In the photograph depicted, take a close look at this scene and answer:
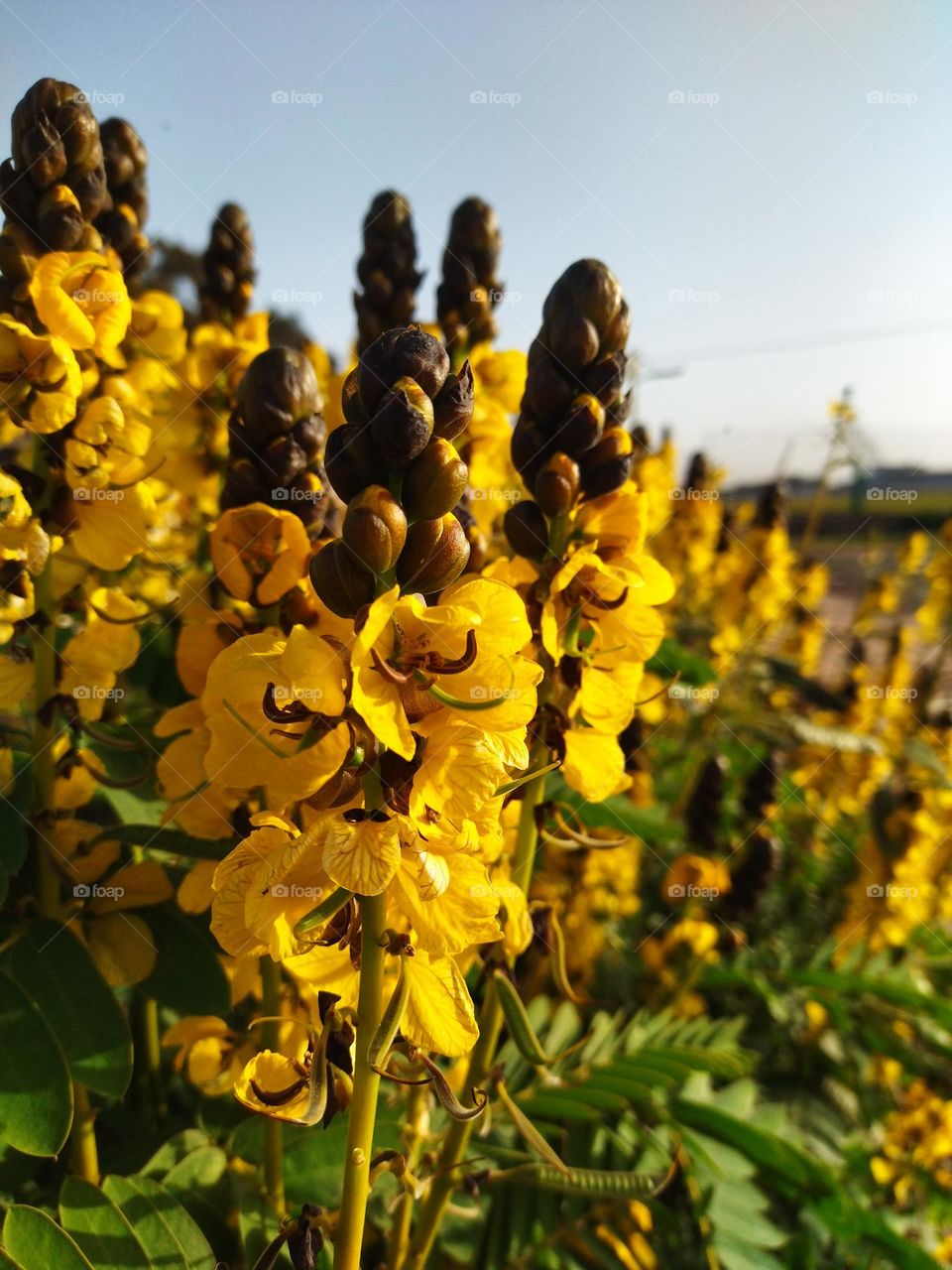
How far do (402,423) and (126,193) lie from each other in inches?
54.5

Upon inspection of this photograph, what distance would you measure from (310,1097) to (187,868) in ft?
2.04

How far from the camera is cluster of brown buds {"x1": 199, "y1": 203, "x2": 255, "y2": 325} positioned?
7.25ft

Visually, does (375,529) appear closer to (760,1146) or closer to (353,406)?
(353,406)

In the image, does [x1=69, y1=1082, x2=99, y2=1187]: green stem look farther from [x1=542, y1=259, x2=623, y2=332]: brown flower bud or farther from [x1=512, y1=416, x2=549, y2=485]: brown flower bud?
[x1=542, y1=259, x2=623, y2=332]: brown flower bud

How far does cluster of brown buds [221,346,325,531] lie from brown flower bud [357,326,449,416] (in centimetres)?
34

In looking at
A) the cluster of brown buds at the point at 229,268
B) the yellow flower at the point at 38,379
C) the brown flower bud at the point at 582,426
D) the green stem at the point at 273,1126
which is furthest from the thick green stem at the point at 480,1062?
the cluster of brown buds at the point at 229,268

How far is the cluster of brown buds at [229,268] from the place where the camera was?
2.21 metres

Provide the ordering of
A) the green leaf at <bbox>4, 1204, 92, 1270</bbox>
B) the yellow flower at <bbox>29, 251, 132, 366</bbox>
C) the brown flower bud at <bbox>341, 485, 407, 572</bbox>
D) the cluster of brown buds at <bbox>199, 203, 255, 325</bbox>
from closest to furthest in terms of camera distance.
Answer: the brown flower bud at <bbox>341, 485, 407, 572</bbox>, the green leaf at <bbox>4, 1204, 92, 1270</bbox>, the yellow flower at <bbox>29, 251, 132, 366</bbox>, the cluster of brown buds at <bbox>199, 203, 255, 325</bbox>

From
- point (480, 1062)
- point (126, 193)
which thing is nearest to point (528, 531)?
point (480, 1062)

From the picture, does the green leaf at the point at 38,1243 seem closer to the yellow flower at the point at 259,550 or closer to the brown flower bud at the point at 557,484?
the yellow flower at the point at 259,550

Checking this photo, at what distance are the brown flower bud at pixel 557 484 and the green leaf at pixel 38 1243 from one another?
106 cm

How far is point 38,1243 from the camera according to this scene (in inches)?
38.4

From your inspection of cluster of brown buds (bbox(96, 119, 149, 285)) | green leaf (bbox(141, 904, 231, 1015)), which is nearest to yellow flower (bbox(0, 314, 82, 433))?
cluster of brown buds (bbox(96, 119, 149, 285))

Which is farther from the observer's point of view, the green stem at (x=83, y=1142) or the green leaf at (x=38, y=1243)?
the green stem at (x=83, y=1142)
